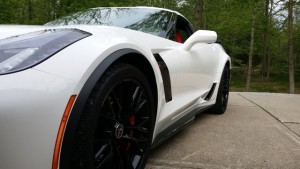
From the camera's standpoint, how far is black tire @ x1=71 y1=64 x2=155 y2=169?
1561 millimetres

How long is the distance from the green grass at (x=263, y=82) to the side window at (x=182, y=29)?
742 inches

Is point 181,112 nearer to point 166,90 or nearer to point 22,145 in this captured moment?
point 166,90

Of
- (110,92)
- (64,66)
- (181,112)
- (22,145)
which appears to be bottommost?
(181,112)

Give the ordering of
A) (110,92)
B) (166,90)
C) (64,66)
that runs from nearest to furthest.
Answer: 1. (64,66)
2. (110,92)
3. (166,90)

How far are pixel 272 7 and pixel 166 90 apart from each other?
19009 millimetres

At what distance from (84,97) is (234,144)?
2.00m

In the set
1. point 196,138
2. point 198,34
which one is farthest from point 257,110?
point 198,34

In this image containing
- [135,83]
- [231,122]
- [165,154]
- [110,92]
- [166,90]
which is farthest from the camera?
[231,122]

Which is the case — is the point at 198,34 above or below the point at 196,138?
above

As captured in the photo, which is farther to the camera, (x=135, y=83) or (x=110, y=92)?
(x=135, y=83)

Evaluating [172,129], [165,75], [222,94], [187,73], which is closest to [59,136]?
[165,75]

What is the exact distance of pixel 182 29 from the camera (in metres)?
3.78

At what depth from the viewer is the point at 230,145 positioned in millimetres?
3139

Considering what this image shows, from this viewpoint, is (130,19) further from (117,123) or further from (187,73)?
(117,123)
